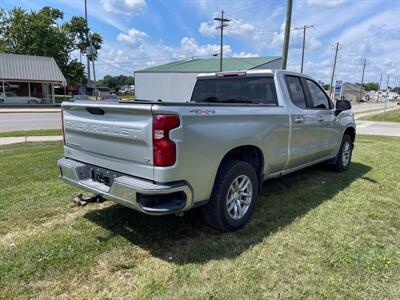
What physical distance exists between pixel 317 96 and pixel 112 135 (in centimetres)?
379

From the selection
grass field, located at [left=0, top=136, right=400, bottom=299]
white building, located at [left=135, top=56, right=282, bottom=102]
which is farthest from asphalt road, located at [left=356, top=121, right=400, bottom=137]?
white building, located at [left=135, top=56, right=282, bottom=102]

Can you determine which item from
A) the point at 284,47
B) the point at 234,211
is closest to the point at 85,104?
the point at 234,211

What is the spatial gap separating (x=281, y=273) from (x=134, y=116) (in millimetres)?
1994

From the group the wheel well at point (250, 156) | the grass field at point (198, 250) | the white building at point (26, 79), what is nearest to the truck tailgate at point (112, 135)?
the grass field at point (198, 250)

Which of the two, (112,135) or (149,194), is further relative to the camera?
(112,135)

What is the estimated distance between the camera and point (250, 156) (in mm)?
4203

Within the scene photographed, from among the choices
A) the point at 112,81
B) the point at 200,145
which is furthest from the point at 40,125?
the point at 112,81

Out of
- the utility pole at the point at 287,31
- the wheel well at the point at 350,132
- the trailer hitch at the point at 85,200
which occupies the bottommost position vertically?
the trailer hitch at the point at 85,200

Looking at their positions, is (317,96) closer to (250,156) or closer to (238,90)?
(238,90)

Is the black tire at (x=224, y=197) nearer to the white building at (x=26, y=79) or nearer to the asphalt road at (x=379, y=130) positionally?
the asphalt road at (x=379, y=130)

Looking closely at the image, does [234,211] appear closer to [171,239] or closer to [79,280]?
[171,239]

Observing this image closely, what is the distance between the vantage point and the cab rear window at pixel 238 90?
4738 millimetres

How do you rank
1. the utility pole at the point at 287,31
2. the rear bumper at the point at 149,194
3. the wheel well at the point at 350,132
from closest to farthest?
the rear bumper at the point at 149,194
the wheel well at the point at 350,132
the utility pole at the point at 287,31

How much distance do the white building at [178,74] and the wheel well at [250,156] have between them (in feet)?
157
